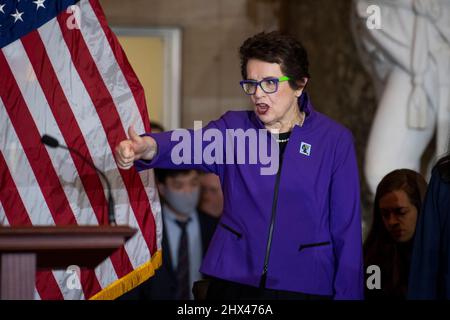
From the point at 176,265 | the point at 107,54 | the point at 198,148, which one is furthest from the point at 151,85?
the point at 198,148

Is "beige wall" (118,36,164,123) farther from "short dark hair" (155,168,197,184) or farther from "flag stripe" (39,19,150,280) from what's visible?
"flag stripe" (39,19,150,280)

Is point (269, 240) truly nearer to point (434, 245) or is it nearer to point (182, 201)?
point (434, 245)

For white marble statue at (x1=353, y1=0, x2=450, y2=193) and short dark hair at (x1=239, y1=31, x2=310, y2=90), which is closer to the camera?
short dark hair at (x1=239, y1=31, x2=310, y2=90)

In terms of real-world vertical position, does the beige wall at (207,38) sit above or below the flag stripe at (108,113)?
above

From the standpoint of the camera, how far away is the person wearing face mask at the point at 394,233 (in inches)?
170

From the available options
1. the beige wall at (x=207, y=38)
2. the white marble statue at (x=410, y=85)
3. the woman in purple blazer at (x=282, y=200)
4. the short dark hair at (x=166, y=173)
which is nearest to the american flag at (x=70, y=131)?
the woman in purple blazer at (x=282, y=200)

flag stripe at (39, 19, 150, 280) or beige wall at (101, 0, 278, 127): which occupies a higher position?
beige wall at (101, 0, 278, 127)

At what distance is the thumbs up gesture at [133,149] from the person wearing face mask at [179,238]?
146 centimetres

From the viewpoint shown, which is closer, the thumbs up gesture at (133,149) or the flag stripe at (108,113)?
the thumbs up gesture at (133,149)

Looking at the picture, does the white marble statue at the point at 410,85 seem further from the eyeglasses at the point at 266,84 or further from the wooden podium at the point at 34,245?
the wooden podium at the point at 34,245

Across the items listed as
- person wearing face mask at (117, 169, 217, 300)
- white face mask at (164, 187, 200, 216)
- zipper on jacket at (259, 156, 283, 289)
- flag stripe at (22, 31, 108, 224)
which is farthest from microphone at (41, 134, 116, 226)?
white face mask at (164, 187, 200, 216)

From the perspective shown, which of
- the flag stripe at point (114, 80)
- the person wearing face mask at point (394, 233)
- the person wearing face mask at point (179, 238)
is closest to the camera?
the flag stripe at point (114, 80)

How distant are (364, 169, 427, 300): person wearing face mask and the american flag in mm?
926

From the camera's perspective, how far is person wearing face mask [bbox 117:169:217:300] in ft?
16.3
